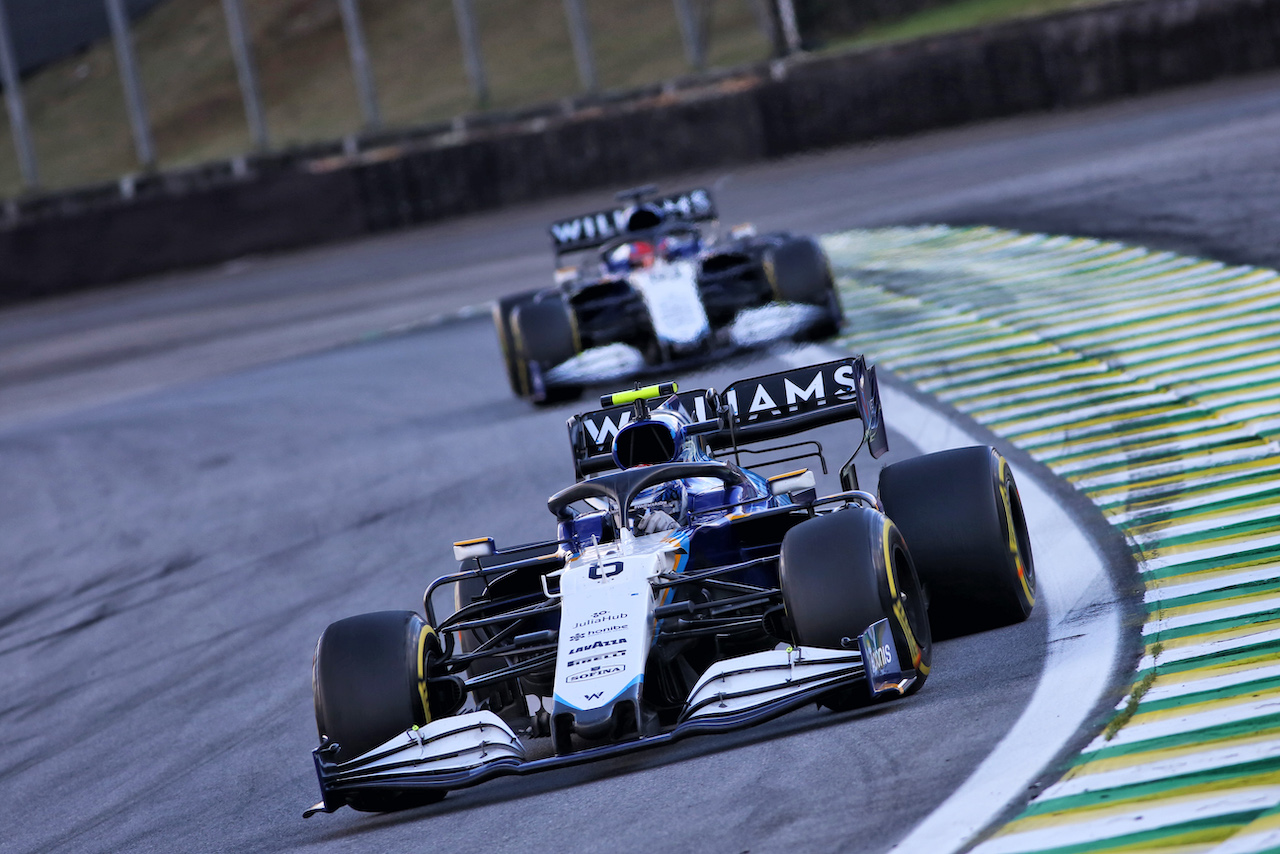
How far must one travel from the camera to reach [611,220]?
17.4 meters

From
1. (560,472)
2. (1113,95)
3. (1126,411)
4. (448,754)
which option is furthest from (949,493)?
(1113,95)

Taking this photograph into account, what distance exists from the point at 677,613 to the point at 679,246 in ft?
35.1

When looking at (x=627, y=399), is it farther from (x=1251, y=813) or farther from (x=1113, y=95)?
(x=1113, y=95)

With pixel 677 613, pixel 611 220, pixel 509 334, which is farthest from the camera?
pixel 611 220

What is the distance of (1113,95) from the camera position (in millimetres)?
27000

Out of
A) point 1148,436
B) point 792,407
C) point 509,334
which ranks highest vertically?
point 792,407

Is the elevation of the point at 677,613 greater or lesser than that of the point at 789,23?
lesser

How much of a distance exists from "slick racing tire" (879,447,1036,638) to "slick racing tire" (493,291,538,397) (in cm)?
911

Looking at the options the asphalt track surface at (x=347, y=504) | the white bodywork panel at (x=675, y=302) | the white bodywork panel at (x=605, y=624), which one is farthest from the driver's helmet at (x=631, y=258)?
the white bodywork panel at (x=605, y=624)

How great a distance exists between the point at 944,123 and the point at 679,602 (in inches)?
880

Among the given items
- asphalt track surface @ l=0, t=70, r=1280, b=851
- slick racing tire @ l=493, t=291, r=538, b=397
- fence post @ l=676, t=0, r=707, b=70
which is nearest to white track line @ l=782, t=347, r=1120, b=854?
asphalt track surface @ l=0, t=70, r=1280, b=851

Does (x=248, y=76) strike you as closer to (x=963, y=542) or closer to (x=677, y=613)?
(x=963, y=542)

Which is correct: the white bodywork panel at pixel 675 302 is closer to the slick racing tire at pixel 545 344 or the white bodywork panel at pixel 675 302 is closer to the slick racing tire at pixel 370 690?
the slick racing tire at pixel 545 344

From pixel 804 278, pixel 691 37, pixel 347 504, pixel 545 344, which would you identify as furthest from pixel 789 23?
pixel 347 504
